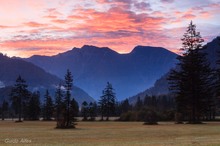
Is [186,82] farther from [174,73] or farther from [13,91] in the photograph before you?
[13,91]

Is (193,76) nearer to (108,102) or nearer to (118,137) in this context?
(118,137)

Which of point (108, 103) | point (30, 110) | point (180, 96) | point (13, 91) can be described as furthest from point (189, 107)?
point (30, 110)

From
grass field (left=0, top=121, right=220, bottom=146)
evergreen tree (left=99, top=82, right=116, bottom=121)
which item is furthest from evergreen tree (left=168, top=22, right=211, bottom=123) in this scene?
evergreen tree (left=99, top=82, right=116, bottom=121)

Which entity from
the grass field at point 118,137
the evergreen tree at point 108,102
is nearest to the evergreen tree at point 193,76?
the grass field at point 118,137

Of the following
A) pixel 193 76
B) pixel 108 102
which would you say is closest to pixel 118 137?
pixel 193 76

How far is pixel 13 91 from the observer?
10494cm

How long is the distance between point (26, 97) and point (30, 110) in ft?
62.1

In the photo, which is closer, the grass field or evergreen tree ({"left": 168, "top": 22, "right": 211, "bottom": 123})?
the grass field

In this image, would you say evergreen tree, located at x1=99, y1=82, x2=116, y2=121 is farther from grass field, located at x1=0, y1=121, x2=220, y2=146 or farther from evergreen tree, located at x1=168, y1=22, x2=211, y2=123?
grass field, located at x1=0, y1=121, x2=220, y2=146

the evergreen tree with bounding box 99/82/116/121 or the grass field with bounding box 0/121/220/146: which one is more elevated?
the evergreen tree with bounding box 99/82/116/121

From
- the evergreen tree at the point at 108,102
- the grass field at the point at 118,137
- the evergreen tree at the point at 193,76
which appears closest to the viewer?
the grass field at the point at 118,137

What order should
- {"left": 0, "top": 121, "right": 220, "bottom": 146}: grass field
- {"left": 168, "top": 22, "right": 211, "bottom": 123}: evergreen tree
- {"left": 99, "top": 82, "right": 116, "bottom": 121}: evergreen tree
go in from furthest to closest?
{"left": 99, "top": 82, "right": 116, "bottom": 121}: evergreen tree → {"left": 168, "top": 22, "right": 211, "bottom": 123}: evergreen tree → {"left": 0, "top": 121, "right": 220, "bottom": 146}: grass field

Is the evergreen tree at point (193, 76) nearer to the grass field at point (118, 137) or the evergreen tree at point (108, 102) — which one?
the grass field at point (118, 137)

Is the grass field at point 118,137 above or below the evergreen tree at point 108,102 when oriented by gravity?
below
